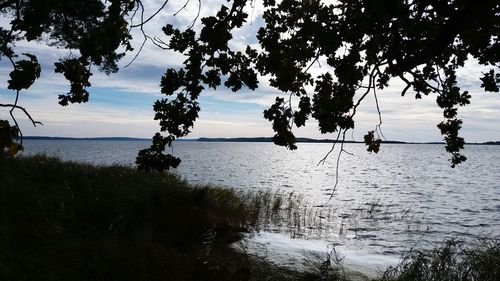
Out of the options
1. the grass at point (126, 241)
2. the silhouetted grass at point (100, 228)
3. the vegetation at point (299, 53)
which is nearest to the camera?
the vegetation at point (299, 53)

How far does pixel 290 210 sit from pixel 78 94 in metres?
19.2

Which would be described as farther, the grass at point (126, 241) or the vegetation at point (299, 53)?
the grass at point (126, 241)

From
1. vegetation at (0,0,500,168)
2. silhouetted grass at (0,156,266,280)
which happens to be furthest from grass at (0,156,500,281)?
vegetation at (0,0,500,168)

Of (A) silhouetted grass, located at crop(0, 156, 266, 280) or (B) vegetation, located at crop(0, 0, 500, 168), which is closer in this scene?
(B) vegetation, located at crop(0, 0, 500, 168)

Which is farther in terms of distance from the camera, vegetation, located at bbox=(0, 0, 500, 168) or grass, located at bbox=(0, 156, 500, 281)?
grass, located at bbox=(0, 156, 500, 281)

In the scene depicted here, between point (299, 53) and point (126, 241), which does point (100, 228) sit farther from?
point (299, 53)

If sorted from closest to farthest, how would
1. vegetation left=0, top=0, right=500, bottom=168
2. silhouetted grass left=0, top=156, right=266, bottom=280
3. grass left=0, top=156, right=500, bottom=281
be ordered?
1. vegetation left=0, top=0, right=500, bottom=168
2. silhouetted grass left=0, top=156, right=266, bottom=280
3. grass left=0, top=156, right=500, bottom=281

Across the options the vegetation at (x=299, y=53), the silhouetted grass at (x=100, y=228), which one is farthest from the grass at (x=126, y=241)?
the vegetation at (x=299, y=53)

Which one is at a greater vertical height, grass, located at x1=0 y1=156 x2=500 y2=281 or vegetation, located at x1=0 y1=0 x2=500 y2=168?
vegetation, located at x1=0 y1=0 x2=500 y2=168

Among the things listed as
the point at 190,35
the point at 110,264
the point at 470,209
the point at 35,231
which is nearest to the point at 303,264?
the point at 110,264

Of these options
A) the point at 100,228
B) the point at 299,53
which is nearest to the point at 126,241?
the point at 100,228

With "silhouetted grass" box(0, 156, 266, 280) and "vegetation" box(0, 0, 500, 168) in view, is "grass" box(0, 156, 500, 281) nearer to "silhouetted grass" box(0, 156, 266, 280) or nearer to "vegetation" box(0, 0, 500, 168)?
"silhouetted grass" box(0, 156, 266, 280)

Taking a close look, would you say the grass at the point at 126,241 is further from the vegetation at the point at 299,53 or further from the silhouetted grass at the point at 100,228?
the vegetation at the point at 299,53

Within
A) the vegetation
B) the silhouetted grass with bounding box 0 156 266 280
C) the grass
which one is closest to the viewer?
the vegetation
